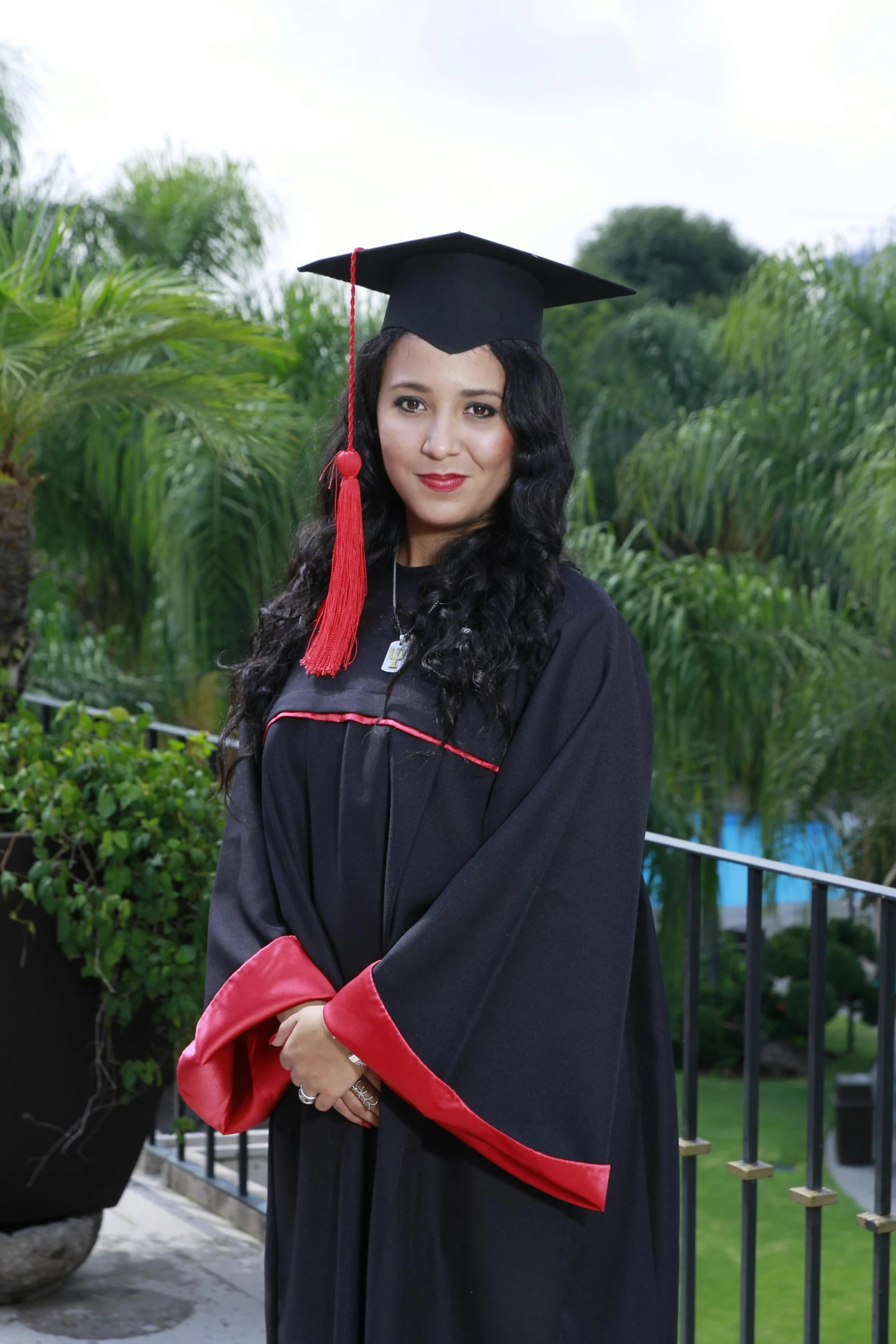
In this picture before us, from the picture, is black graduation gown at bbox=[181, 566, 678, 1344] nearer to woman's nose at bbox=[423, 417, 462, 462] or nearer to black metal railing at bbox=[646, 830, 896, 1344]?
woman's nose at bbox=[423, 417, 462, 462]

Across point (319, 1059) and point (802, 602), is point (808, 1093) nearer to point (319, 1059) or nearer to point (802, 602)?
point (319, 1059)

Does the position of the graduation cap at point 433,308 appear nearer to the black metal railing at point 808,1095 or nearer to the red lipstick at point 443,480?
the red lipstick at point 443,480

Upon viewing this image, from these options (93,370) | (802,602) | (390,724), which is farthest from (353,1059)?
(802,602)

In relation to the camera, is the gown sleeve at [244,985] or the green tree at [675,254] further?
the green tree at [675,254]

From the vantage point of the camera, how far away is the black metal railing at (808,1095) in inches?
77.8

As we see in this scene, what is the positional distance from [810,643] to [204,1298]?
8644mm

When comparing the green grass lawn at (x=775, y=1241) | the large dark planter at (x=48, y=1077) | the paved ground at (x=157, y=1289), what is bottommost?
the green grass lawn at (x=775, y=1241)

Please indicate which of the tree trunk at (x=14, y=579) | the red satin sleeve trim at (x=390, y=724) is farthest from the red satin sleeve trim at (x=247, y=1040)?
the tree trunk at (x=14, y=579)

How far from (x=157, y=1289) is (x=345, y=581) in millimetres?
1492

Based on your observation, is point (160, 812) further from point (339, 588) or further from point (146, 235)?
point (146, 235)

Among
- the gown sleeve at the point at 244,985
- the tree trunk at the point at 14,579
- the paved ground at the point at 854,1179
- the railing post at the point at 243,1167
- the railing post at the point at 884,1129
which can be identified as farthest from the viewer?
the paved ground at the point at 854,1179

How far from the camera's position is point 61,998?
235 cm

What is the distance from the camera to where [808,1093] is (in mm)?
2047

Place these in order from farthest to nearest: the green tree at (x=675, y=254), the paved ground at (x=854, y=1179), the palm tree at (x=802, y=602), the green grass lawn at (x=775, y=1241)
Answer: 1. the green tree at (x=675, y=254)
2. the palm tree at (x=802, y=602)
3. the paved ground at (x=854, y=1179)
4. the green grass lawn at (x=775, y=1241)
